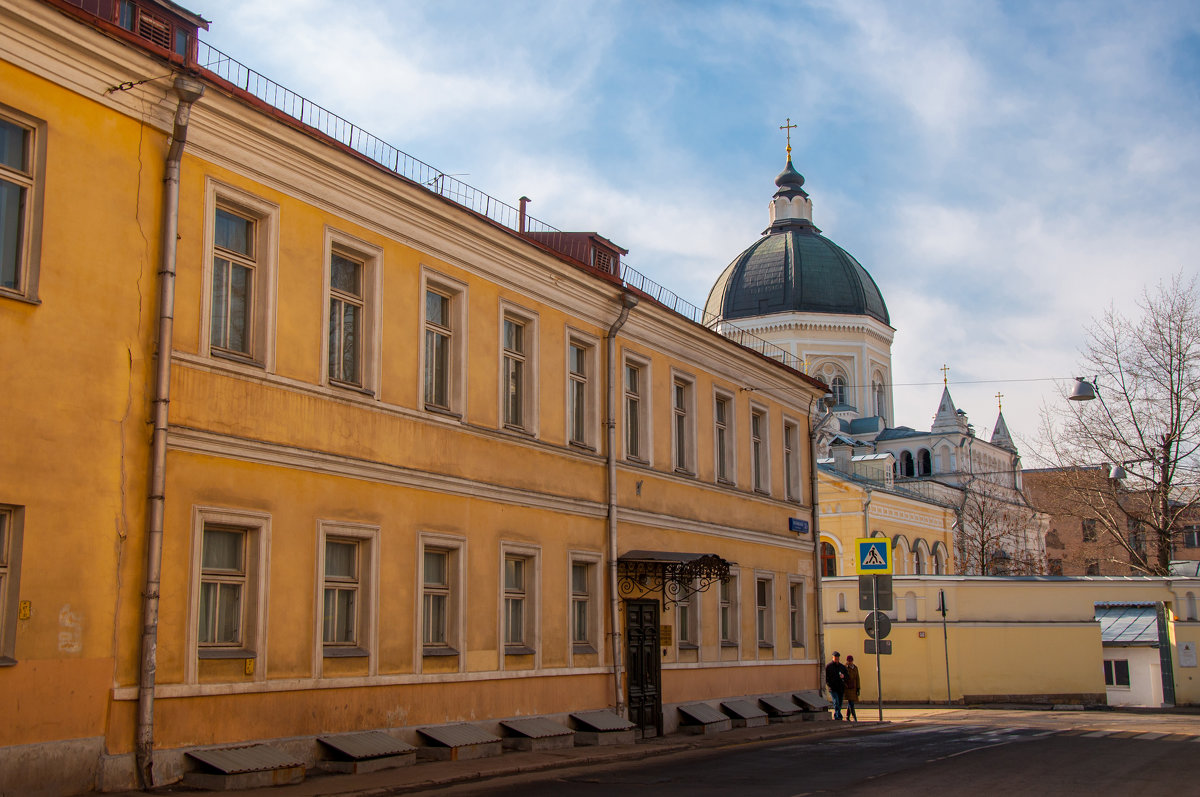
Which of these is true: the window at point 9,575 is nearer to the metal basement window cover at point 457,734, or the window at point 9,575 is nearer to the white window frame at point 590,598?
the metal basement window cover at point 457,734

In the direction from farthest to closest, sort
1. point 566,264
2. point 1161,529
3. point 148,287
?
point 1161,529 < point 566,264 < point 148,287

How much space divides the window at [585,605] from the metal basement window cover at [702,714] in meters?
3.02

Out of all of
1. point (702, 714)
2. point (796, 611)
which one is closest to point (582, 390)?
point (702, 714)

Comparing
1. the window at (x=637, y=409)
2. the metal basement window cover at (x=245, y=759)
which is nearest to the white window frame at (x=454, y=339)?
the window at (x=637, y=409)

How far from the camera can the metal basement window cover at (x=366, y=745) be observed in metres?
14.4

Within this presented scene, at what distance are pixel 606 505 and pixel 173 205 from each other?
989cm

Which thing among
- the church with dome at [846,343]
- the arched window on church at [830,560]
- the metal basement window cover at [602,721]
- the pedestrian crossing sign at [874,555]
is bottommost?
the metal basement window cover at [602,721]

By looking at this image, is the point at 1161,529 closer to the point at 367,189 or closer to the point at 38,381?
the point at 367,189

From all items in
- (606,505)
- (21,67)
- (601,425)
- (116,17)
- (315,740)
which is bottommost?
(315,740)

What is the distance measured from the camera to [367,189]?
16328 millimetres

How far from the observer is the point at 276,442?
47.7ft

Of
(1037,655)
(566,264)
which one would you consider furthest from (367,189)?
(1037,655)

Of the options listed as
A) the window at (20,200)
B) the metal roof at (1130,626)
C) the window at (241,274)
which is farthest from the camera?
the metal roof at (1130,626)

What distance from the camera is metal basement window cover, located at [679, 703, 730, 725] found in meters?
22.7
